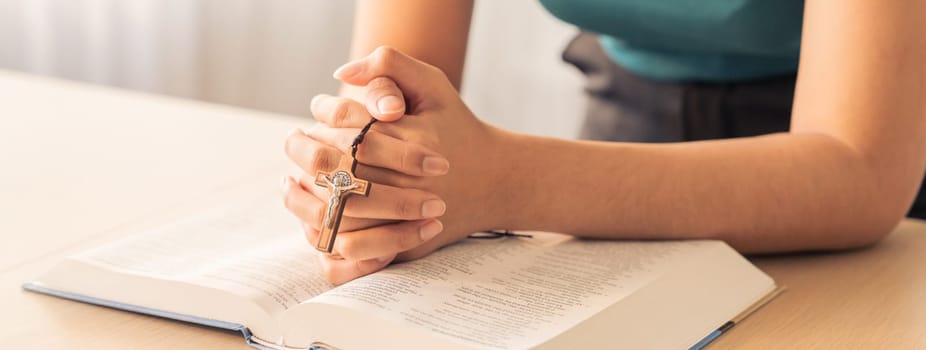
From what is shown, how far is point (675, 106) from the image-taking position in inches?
54.9

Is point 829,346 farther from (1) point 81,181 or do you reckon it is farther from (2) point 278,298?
(1) point 81,181

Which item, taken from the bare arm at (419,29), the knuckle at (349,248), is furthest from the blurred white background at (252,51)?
the knuckle at (349,248)

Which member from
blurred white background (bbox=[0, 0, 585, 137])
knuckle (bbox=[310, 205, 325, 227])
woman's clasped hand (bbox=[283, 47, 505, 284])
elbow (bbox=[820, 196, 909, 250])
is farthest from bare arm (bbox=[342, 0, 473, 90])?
blurred white background (bbox=[0, 0, 585, 137])

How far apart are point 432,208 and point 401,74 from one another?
117 millimetres

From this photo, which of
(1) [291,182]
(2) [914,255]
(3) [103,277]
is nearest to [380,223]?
(1) [291,182]

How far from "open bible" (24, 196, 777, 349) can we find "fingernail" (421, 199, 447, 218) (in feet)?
0.13

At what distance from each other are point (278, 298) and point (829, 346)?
0.39 m

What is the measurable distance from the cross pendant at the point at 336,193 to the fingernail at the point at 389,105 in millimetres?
48

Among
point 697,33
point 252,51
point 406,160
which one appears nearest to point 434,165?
point 406,160

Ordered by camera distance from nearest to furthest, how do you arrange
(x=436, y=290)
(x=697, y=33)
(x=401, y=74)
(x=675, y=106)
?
(x=436, y=290), (x=401, y=74), (x=697, y=33), (x=675, y=106)

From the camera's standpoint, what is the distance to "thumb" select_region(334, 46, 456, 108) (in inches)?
35.4

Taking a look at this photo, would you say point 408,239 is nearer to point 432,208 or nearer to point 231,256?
point 432,208

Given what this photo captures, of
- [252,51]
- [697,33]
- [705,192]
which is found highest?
[697,33]

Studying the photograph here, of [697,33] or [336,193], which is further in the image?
[697,33]
